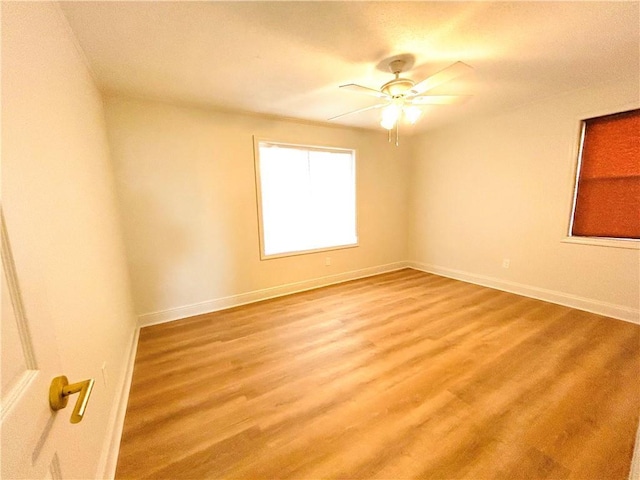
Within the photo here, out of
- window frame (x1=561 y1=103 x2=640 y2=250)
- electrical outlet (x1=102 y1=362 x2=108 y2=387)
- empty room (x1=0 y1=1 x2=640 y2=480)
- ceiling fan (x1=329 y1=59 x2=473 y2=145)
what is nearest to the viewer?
empty room (x1=0 y1=1 x2=640 y2=480)

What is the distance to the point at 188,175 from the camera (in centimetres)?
281

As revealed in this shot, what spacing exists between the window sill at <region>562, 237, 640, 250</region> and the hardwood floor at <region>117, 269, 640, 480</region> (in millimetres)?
747

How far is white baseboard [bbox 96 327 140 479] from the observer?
1.20 metres

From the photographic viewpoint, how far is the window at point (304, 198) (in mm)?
3344

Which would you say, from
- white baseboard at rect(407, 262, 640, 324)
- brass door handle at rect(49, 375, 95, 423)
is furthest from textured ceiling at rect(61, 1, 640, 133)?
white baseboard at rect(407, 262, 640, 324)

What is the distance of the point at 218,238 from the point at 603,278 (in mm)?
4197

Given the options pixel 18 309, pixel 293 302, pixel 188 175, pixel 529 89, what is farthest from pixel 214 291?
pixel 529 89

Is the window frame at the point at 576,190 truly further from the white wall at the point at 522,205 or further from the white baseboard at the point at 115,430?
the white baseboard at the point at 115,430

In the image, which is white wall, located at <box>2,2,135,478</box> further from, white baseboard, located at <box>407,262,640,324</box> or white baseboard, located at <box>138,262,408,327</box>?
white baseboard, located at <box>407,262,640,324</box>

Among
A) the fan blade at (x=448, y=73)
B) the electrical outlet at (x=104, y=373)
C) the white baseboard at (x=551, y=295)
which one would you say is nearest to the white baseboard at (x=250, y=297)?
the white baseboard at (x=551, y=295)

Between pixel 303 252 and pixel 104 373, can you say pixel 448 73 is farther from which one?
pixel 104 373

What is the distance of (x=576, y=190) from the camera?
283cm

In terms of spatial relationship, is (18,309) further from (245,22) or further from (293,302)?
(293,302)

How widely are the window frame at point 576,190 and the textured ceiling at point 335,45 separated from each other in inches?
10.7
